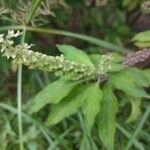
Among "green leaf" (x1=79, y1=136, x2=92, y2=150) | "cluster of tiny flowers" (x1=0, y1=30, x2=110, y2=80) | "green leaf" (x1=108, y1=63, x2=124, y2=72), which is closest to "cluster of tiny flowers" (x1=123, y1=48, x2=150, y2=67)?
"green leaf" (x1=108, y1=63, x2=124, y2=72)

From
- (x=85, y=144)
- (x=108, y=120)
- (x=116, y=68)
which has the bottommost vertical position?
(x=85, y=144)

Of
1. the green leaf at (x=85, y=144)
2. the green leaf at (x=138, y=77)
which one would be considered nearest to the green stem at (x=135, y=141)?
the green leaf at (x=85, y=144)

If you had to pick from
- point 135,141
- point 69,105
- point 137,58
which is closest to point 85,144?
point 135,141

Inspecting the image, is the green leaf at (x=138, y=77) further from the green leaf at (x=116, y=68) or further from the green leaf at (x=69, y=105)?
the green leaf at (x=69, y=105)

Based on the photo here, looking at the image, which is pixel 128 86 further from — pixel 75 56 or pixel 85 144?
pixel 85 144

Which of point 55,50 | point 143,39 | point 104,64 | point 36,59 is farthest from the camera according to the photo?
point 55,50
